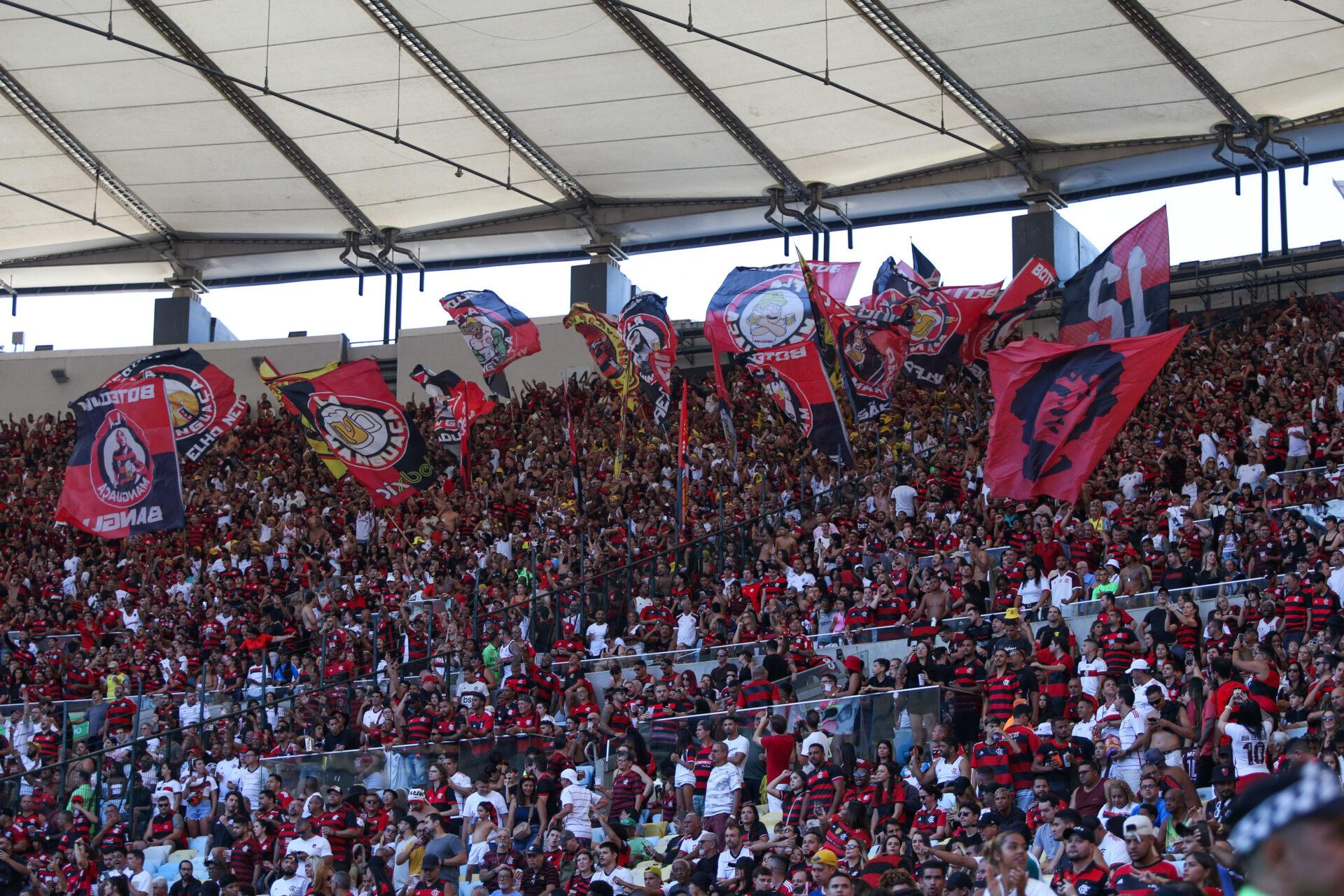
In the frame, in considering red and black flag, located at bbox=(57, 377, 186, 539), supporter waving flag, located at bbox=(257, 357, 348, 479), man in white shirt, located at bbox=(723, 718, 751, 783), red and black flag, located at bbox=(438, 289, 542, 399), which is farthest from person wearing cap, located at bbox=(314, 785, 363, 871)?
red and black flag, located at bbox=(438, 289, 542, 399)

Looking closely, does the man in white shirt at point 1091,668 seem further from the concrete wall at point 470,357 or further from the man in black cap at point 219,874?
the concrete wall at point 470,357

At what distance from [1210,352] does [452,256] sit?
19.4 meters

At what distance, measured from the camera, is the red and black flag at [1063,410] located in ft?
61.6

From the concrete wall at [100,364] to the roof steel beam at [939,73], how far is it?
49.5 feet

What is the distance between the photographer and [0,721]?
22.8m

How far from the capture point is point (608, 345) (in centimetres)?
2825

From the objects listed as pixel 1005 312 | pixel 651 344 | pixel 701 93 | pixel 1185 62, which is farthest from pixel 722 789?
pixel 701 93

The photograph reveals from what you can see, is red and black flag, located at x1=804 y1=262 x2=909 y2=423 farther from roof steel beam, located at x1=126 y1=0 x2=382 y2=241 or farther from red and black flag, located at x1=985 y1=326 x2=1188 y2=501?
roof steel beam, located at x1=126 y1=0 x2=382 y2=241

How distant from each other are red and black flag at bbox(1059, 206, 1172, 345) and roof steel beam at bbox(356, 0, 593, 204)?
43.7ft

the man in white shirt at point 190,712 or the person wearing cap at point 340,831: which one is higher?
the man in white shirt at point 190,712

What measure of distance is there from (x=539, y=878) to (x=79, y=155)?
25.3 m

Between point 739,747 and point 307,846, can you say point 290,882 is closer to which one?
point 307,846

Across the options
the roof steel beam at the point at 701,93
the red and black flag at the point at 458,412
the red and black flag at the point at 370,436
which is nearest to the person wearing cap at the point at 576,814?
the red and black flag at the point at 370,436

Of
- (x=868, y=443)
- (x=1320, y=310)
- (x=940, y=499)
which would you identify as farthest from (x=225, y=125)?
(x=1320, y=310)
